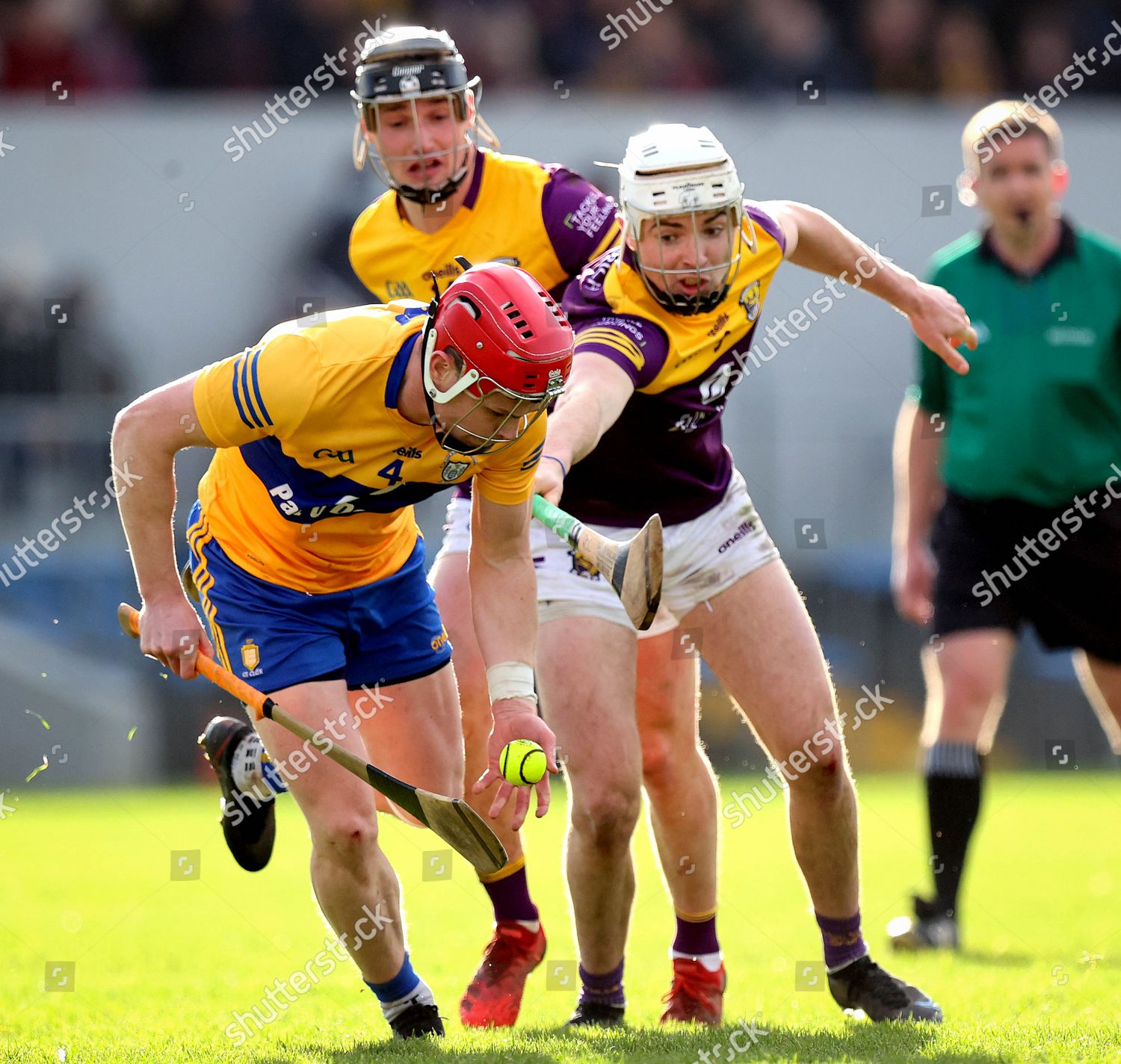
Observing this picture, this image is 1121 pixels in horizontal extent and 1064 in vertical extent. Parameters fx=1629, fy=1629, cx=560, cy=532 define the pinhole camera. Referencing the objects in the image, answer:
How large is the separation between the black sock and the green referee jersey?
100 cm

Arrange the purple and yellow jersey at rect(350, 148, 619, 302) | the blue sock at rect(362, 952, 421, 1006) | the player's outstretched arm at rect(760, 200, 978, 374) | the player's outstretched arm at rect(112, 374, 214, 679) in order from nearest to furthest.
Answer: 1. the player's outstretched arm at rect(112, 374, 214, 679)
2. the blue sock at rect(362, 952, 421, 1006)
3. the player's outstretched arm at rect(760, 200, 978, 374)
4. the purple and yellow jersey at rect(350, 148, 619, 302)

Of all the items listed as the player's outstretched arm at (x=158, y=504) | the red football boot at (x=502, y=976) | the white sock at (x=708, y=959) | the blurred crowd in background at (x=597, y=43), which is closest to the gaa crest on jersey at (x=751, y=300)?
the player's outstretched arm at (x=158, y=504)

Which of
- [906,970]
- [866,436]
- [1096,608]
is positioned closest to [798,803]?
[906,970]

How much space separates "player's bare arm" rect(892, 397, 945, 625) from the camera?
21.0 feet

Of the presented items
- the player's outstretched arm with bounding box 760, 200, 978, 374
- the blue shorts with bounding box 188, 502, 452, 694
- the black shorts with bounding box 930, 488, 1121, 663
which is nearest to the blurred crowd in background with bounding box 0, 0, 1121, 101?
the black shorts with bounding box 930, 488, 1121, 663

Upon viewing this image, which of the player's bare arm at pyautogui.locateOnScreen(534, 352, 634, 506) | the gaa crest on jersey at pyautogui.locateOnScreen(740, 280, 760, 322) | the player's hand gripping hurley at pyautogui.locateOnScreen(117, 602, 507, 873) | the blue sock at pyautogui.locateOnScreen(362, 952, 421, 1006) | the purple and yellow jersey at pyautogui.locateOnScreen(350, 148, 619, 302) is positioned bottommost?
the blue sock at pyautogui.locateOnScreen(362, 952, 421, 1006)

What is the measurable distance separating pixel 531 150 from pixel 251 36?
2.45 metres

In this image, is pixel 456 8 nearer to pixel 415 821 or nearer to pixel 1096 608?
pixel 1096 608

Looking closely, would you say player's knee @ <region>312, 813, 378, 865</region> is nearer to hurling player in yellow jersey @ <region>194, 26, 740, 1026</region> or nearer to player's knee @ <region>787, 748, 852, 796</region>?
hurling player in yellow jersey @ <region>194, 26, 740, 1026</region>

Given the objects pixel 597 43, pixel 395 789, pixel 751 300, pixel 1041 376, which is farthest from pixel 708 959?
pixel 597 43

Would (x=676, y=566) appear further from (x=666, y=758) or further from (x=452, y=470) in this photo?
(x=452, y=470)

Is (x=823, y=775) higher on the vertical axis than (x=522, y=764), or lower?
lower

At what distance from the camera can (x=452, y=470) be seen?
384 centimetres

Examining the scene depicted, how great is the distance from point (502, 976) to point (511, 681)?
4.05ft
